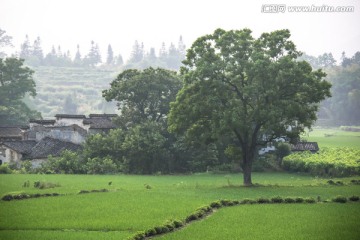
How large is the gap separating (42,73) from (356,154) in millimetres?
131024

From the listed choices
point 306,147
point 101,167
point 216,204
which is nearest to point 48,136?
point 101,167

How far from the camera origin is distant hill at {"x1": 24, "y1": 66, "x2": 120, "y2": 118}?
5059 inches

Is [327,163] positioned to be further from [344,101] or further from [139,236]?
[344,101]

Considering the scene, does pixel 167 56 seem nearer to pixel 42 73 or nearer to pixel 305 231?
pixel 42 73

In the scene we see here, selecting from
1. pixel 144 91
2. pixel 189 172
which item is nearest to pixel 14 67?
pixel 144 91

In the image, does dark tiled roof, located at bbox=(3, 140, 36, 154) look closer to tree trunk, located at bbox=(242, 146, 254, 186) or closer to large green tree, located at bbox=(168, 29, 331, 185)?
large green tree, located at bbox=(168, 29, 331, 185)

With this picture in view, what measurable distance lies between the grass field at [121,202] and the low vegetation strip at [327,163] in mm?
2167

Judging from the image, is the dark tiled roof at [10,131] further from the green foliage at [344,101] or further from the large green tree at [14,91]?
the green foliage at [344,101]

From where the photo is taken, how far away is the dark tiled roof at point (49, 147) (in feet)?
159

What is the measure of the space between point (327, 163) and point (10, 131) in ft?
127

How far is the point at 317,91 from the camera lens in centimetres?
3341

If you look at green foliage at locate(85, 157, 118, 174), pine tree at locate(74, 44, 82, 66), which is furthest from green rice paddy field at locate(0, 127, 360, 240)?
pine tree at locate(74, 44, 82, 66)

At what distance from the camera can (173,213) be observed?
23250 mm

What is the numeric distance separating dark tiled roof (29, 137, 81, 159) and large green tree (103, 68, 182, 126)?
5.87 metres
